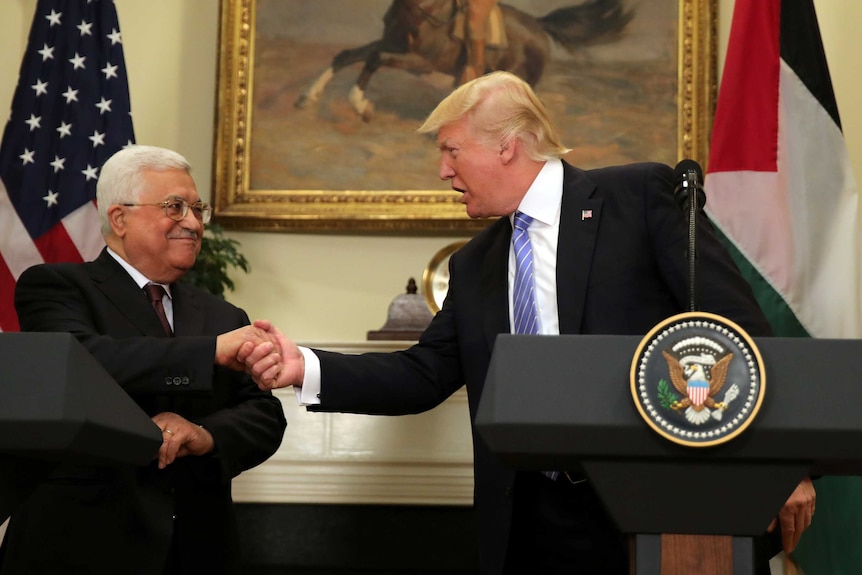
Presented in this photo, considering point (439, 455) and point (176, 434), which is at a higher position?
point (176, 434)

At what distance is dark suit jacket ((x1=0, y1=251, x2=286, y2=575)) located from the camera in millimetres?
2699

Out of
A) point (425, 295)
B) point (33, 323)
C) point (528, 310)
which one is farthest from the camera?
point (425, 295)

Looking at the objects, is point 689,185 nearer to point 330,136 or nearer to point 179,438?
point 179,438

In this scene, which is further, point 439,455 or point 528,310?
point 439,455

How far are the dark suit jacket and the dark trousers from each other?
0.83 metres

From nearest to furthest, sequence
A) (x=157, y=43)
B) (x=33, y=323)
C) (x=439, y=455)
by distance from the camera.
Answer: (x=33, y=323), (x=439, y=455), (x=157, y=43)

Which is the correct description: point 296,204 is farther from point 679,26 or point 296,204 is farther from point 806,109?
point 806,109

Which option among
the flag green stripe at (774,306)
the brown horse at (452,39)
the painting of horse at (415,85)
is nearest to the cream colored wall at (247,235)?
the painting of horse at (415,85)

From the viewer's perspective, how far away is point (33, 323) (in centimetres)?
298

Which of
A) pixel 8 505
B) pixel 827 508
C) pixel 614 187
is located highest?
pixel 614 187

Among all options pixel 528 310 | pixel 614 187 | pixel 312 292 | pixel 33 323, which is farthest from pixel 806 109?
pixel 33 323

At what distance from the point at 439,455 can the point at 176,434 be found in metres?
2.60

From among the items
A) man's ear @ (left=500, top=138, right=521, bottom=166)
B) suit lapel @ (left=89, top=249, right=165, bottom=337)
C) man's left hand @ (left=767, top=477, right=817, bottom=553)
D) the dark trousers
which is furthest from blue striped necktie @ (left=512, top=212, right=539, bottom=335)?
suit lapel @ (left=89, top=249, right=165, bottom=337)

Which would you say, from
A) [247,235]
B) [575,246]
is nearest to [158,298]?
[575,246]
